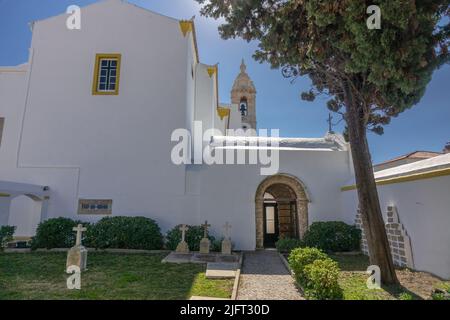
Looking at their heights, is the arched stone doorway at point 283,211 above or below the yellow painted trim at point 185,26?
below

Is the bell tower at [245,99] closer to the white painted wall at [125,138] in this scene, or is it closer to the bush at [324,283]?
the white painted wall at [125,138]

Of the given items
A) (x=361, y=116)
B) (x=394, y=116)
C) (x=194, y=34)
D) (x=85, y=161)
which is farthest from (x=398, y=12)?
(x=85, y=161)

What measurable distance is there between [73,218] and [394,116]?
13.2 meters

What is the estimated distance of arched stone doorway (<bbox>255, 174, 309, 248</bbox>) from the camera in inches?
478

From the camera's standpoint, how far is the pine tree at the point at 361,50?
590 cm

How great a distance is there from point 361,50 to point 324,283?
5.11 metres

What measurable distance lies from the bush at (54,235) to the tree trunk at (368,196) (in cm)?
1074

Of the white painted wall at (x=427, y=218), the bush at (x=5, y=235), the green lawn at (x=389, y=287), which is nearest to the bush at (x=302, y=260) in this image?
the green lawn at (x=389, y=287)

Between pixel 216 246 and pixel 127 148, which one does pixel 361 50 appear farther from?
pixel 127 148

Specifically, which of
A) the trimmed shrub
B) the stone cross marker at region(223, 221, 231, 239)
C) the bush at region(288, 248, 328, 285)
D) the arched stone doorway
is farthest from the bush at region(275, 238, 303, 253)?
the bush at region(288, 248, 328, 285)

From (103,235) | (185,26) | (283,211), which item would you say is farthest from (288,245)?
(185,26)

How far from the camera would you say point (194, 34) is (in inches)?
590

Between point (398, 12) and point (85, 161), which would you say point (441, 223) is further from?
point (85, 161)

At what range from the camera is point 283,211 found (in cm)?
1448
